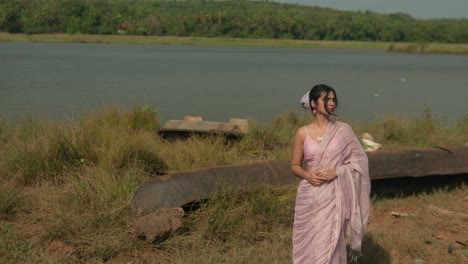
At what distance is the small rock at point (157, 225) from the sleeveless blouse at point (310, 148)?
1.40m

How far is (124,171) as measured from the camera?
6.26 meters

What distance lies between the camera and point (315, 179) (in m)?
4.20

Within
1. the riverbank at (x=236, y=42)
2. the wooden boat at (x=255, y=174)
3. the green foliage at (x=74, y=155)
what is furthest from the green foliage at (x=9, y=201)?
the riverbank at (x=236, y=42)

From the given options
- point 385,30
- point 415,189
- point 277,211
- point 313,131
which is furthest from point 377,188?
point 385,30

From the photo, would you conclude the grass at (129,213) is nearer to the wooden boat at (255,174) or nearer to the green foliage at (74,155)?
the green foliage at (74,155)

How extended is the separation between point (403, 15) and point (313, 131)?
426 ft

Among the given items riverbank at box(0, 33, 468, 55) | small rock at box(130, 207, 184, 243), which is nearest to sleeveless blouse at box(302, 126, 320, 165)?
small rock at box(130, 207, 184, 243)

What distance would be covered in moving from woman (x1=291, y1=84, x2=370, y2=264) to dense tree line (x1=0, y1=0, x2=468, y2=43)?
8107 centimetres

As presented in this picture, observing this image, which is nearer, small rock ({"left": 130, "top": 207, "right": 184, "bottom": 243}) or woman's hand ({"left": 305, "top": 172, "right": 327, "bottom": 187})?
woman's hand ({"left": 305, "top": 172, "right": 327, "bottom": 187})

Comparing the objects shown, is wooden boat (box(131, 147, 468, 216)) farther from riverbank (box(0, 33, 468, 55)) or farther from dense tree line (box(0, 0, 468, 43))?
dense tree line (box(0, 0, 468, 43))

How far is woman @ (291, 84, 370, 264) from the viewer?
4.19m

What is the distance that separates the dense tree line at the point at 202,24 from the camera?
82438 millimetres

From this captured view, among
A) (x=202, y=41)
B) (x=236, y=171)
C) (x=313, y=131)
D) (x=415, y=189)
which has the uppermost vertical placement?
(x=313, y=131)

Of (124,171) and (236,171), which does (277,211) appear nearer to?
(236,171)
